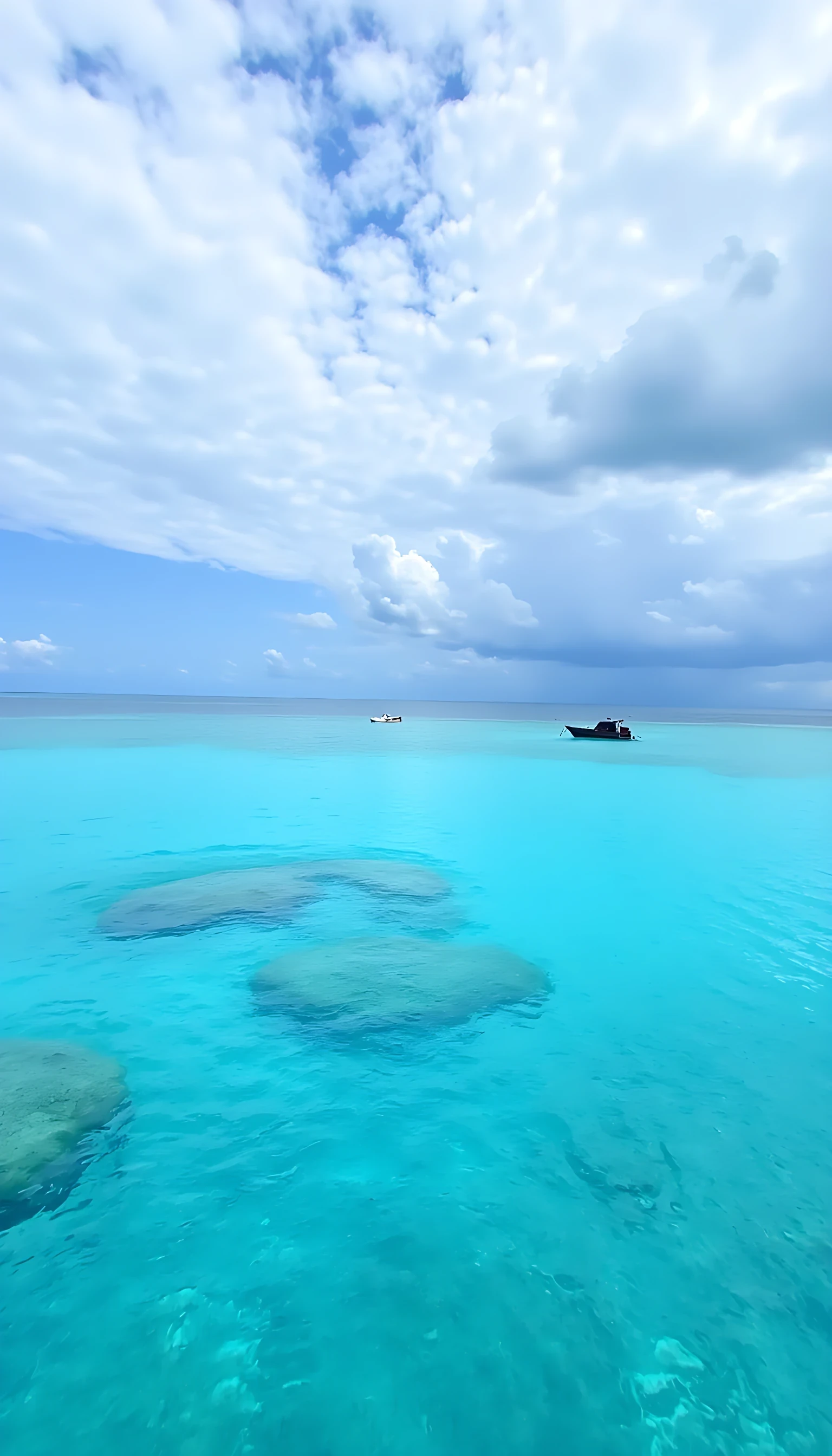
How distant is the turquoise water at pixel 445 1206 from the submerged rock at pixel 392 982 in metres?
0.51

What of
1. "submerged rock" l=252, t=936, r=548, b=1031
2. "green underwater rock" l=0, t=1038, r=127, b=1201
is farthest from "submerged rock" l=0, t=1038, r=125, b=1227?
"submerged rock" l=252, t=936, r=548, b=1031

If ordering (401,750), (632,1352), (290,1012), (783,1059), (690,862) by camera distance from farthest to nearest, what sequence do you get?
(401,750), (690,862), (290,1012), (783,1059), (632,1352)

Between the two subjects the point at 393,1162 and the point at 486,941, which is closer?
the point at 393,1162

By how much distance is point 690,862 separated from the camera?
79.2 ft

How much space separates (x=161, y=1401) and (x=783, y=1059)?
31.4 feet

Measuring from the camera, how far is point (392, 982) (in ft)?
41.1

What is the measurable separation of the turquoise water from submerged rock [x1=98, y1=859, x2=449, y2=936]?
29.4 inches

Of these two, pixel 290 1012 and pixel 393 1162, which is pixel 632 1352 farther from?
pixel 290 1012

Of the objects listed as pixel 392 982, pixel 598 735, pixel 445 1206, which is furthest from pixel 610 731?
pixel 445 1206

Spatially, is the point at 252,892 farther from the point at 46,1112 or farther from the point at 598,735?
the point at 598,735

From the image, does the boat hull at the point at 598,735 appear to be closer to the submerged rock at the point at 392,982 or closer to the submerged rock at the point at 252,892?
the submerged rock at the point at 252,892

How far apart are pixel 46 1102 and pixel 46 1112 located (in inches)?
9.2

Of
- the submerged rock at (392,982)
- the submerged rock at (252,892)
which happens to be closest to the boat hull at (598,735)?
the submerged rock at (252,892)

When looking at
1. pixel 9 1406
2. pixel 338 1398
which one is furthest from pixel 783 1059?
pixel 9 1406
